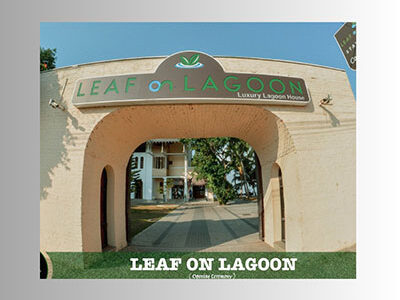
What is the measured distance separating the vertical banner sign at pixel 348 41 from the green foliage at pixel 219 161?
16.7 meters

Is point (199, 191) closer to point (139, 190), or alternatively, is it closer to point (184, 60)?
point (139, 190)

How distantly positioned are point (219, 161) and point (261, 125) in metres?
16.6

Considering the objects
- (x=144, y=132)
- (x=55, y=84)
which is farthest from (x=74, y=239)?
(x=55, y=84)

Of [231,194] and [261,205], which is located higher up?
[261,205]

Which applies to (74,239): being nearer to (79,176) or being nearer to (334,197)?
(79,176)

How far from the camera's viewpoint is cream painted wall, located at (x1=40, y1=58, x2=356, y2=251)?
4273mm

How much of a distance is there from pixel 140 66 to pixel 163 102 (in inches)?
43.8

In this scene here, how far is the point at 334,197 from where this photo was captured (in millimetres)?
4371

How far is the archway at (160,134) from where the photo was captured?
4.55 metres

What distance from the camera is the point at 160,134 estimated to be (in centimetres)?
644

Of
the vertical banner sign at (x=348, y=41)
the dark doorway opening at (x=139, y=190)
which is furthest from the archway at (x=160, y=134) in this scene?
the dark doorway opening at (x=139, y=190)

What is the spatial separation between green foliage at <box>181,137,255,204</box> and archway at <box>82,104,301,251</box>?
14.0 meters

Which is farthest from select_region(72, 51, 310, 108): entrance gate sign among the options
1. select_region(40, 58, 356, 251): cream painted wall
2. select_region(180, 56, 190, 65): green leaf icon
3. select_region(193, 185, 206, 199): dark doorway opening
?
select_region(193, 185, 206, 199): dark doorway opening

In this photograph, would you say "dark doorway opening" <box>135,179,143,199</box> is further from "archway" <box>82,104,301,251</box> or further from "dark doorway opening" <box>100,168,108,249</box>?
"dark doorway opening" <box>100,168,108,249</box>
